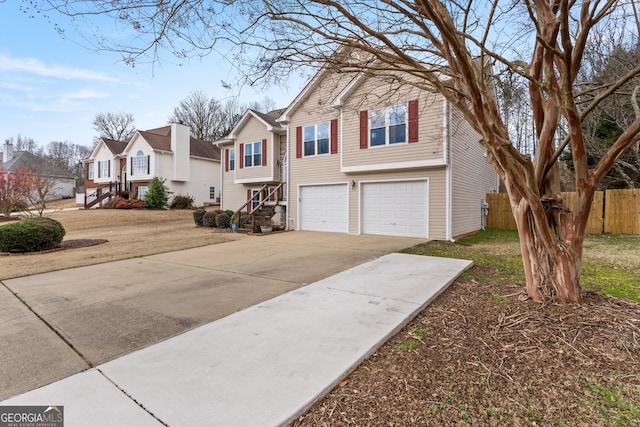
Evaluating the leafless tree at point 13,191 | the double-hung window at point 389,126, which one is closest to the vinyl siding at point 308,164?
the double-hung window at point 389,126

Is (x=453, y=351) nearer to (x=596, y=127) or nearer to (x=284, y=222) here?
(x=284, y=222)

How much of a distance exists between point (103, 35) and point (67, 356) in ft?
10.7

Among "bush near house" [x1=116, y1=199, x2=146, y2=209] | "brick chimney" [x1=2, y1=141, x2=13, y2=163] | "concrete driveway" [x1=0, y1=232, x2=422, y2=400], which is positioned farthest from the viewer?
"brick chimney" [x1=2, y1=141, x2=13, y2=163]

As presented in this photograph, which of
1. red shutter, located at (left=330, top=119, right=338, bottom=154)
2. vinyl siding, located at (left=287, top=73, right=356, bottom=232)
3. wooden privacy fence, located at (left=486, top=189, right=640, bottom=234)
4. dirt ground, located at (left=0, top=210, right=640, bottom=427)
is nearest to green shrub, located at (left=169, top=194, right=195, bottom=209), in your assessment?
vinyl siding, located at (left=287, top=73, right=356, bottom=232)

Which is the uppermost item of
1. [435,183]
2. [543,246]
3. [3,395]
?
[435,183]

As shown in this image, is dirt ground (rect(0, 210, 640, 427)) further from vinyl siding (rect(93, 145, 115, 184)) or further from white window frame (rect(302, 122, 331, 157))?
vinyl siding (rect(93, 145, 115, 184))

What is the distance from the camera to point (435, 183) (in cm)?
1063

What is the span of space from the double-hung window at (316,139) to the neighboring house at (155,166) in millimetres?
15323

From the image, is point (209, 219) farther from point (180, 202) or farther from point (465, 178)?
point (465, 178)

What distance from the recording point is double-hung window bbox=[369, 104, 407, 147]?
10992 mm

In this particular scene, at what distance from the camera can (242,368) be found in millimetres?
2600

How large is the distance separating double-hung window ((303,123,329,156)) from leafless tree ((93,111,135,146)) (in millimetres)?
35008

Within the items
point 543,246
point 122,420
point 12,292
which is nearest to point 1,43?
point 12,292

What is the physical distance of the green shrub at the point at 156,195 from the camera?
22859 mm
